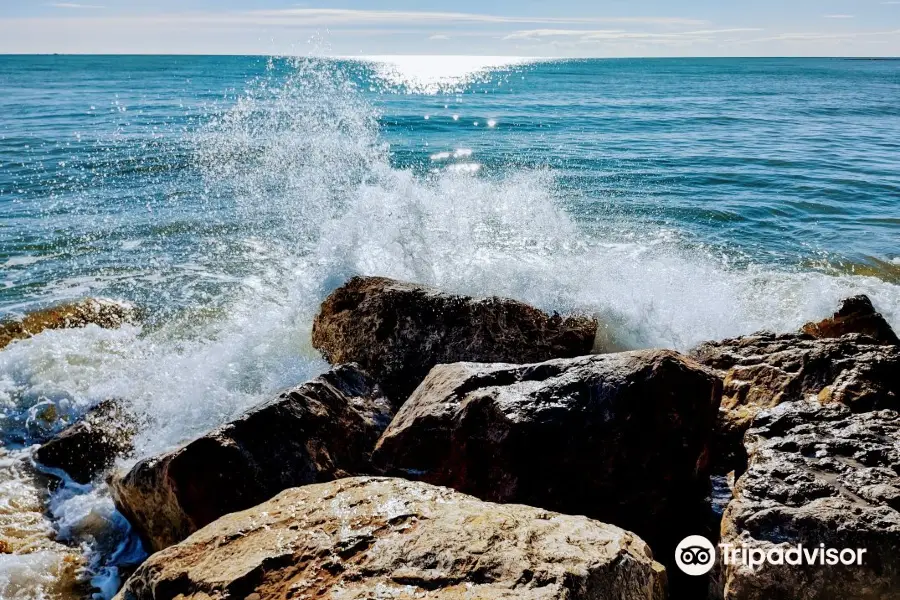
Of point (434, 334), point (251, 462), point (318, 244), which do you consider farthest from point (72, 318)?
point (251, 462)

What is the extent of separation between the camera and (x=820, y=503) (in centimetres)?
290

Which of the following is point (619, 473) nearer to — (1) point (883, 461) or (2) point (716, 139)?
(1) point (883, 461)

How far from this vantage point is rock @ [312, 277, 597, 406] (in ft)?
17.7

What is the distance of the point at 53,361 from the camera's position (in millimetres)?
6809

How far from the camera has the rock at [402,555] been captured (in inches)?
85.4

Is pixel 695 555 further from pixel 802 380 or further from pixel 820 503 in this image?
pixel 802 380

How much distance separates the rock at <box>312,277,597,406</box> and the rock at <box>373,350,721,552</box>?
5.69 feet

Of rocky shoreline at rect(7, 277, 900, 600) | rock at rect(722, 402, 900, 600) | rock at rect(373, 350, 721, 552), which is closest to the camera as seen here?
rocky shoreline at rect(7, 277, 900, 600)

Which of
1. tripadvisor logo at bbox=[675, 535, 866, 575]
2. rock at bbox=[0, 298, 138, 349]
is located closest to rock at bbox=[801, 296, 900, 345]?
tripadvisor logo at bbox=[675, 535, 866, 575]

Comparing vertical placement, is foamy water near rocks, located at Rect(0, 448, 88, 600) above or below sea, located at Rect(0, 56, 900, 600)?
below

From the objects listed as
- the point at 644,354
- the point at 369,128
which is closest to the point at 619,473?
the point at 644,354

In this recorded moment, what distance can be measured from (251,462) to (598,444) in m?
1.91

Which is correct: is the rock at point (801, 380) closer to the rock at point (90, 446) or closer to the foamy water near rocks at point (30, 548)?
the foamy water near rocks at point (30, 548)

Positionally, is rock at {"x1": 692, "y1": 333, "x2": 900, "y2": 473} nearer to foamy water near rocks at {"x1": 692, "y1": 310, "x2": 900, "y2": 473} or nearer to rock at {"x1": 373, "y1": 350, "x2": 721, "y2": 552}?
foamy water near rocks at {"x1": 692, "y1": 310, "x2": 900, "y2": 473}
